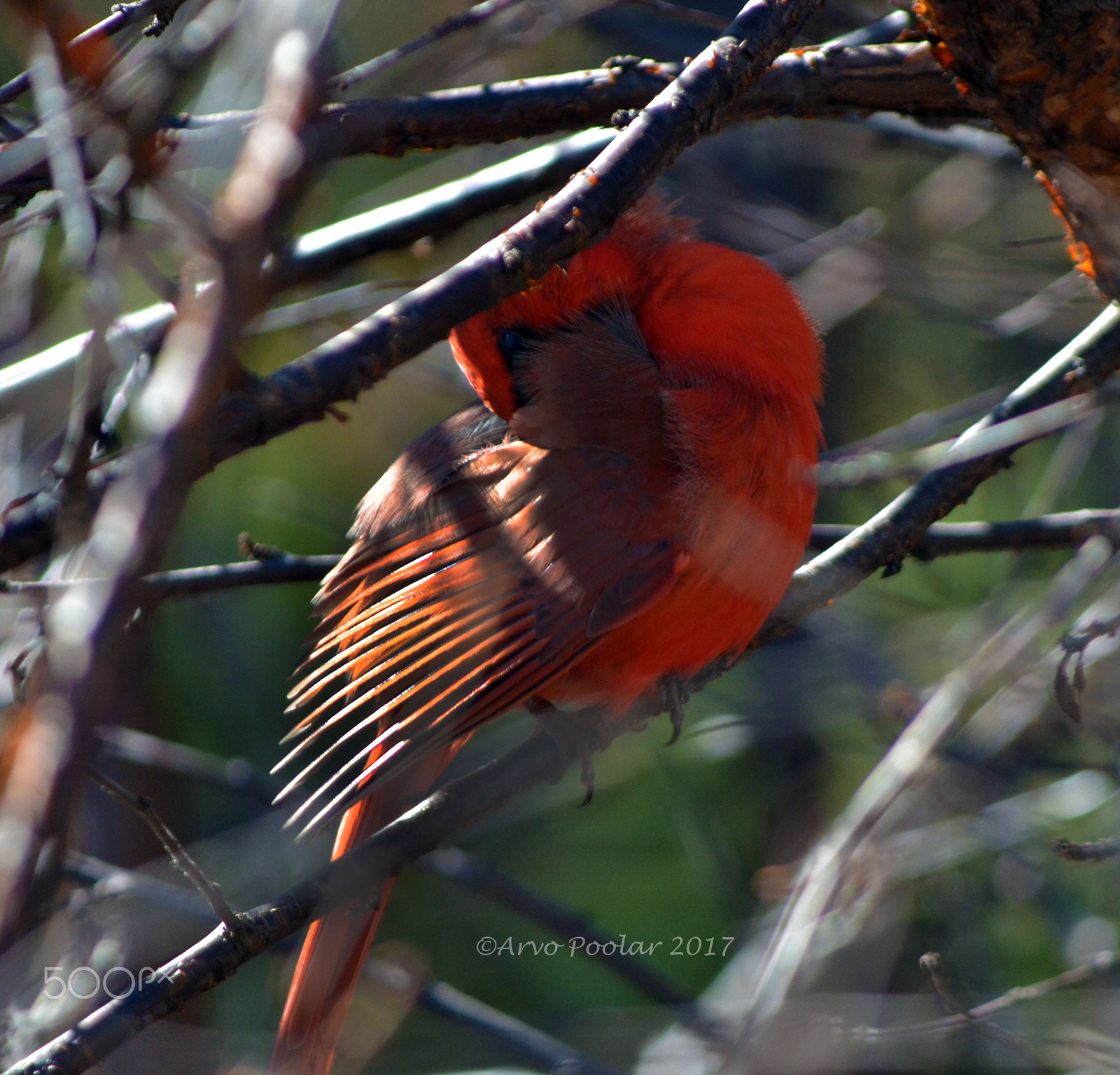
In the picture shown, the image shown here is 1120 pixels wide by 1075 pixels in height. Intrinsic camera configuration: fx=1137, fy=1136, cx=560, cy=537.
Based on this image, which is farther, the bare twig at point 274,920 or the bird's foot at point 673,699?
the bird's foot at point 673,699

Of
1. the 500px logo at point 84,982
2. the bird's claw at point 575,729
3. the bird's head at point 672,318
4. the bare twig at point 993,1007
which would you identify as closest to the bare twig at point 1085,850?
the bare twig at point 993,1007

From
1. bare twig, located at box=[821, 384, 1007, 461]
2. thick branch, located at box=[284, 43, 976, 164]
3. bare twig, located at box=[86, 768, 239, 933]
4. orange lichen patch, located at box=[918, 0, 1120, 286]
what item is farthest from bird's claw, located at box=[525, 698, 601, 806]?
orange lichen patch, located at box=[918, 0, 1120, 286]

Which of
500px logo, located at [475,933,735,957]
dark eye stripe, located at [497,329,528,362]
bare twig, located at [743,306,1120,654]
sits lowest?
500px logo, located at [475,933,735,957]

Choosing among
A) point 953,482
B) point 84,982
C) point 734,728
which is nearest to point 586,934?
point 734,728

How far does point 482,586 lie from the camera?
278cm

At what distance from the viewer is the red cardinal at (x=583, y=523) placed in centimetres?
267

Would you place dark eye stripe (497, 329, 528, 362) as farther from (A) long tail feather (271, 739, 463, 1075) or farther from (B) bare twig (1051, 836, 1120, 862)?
(B) bare twig (1051, 836, 1120, 862)

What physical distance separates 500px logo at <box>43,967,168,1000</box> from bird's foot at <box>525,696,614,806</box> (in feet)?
3.53

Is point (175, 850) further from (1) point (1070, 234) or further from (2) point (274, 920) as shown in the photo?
(1) point (1070, 234)

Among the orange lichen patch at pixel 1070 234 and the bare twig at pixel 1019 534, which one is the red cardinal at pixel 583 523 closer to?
the bare twig at pixel 1019 534

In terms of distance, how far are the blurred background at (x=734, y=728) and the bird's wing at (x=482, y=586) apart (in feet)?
2.02

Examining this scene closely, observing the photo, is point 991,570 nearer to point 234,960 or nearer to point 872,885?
point 872,885

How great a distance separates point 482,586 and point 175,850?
3.65 feet

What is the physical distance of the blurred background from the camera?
3.24 metres
